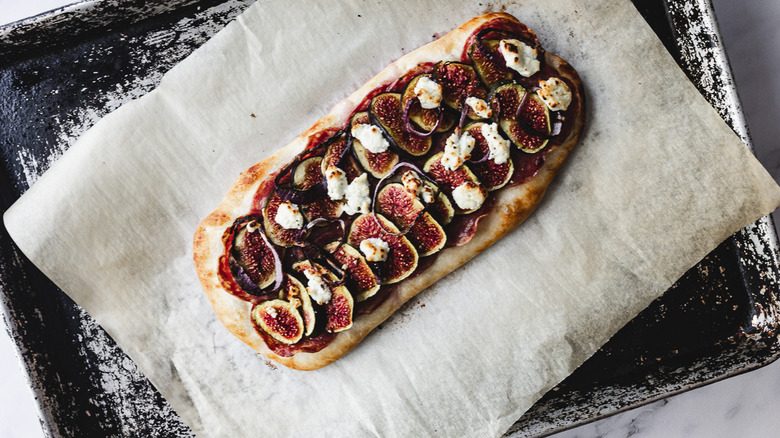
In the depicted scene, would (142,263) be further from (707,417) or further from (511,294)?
(707,417)

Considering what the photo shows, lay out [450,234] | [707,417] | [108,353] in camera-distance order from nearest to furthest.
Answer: [450,234]
[108,353]
[707,417]

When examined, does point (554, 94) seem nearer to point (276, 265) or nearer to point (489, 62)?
point (489, 62)

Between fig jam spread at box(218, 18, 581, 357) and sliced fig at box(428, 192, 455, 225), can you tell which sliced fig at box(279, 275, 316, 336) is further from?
sliced fig at box(428, 192, 455, 225)

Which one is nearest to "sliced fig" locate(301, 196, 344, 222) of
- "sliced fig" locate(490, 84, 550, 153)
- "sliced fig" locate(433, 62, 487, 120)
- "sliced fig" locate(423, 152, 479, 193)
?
"sliced fig" locate(423, 152, 479, 193)

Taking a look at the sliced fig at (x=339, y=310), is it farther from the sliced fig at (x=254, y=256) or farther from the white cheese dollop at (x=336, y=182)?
the white cheese dollop at (x=336, y=182)

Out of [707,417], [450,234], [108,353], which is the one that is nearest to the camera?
[450,234]

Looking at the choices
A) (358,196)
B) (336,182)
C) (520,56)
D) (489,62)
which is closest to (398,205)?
(358,196)

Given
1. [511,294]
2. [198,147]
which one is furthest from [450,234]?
[198,147]
